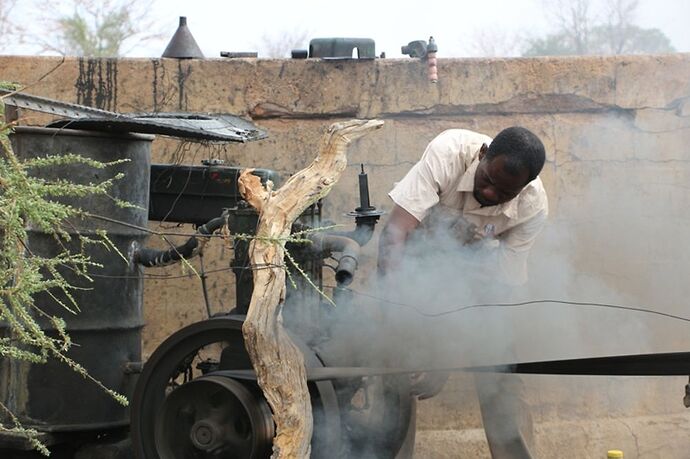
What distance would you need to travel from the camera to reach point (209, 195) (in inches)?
199

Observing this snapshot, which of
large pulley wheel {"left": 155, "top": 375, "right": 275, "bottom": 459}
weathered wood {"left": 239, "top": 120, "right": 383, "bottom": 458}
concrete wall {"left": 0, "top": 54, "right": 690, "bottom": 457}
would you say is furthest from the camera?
concrete wall {"left": 0, "top": 54, "right": 690, "bottom": 457}

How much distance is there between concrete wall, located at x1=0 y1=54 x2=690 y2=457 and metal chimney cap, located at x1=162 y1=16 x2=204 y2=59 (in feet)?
0.25

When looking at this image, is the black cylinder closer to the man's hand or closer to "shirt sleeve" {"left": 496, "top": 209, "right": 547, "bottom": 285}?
the man's hand

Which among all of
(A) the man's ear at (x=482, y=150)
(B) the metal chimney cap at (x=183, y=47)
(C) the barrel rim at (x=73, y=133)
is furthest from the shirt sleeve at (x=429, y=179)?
(B) the metal chimney cap at (x=183, y=47)

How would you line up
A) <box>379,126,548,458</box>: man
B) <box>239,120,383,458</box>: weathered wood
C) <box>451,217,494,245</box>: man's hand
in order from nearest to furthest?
<box>239,120,383,458</box>: weathered wood, <box>379,126,548,458</box>: man, <box>451,217,494,245</box>: man's hand

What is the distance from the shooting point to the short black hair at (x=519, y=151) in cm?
437

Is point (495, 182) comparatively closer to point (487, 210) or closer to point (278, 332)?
point (487, 210)

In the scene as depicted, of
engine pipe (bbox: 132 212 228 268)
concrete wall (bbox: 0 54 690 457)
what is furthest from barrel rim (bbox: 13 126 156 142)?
concrete wall (bbox: 0 54 690 457)

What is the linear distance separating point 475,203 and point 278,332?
4.58ft

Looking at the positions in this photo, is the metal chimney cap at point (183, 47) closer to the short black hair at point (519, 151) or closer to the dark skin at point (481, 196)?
the dark skin at point (481, 196)

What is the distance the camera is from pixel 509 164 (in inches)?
173

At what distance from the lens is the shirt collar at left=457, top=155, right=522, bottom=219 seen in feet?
15.4

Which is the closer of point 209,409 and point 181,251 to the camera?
point 209,409

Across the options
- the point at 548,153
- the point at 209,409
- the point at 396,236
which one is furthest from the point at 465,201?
the point at 209,409
